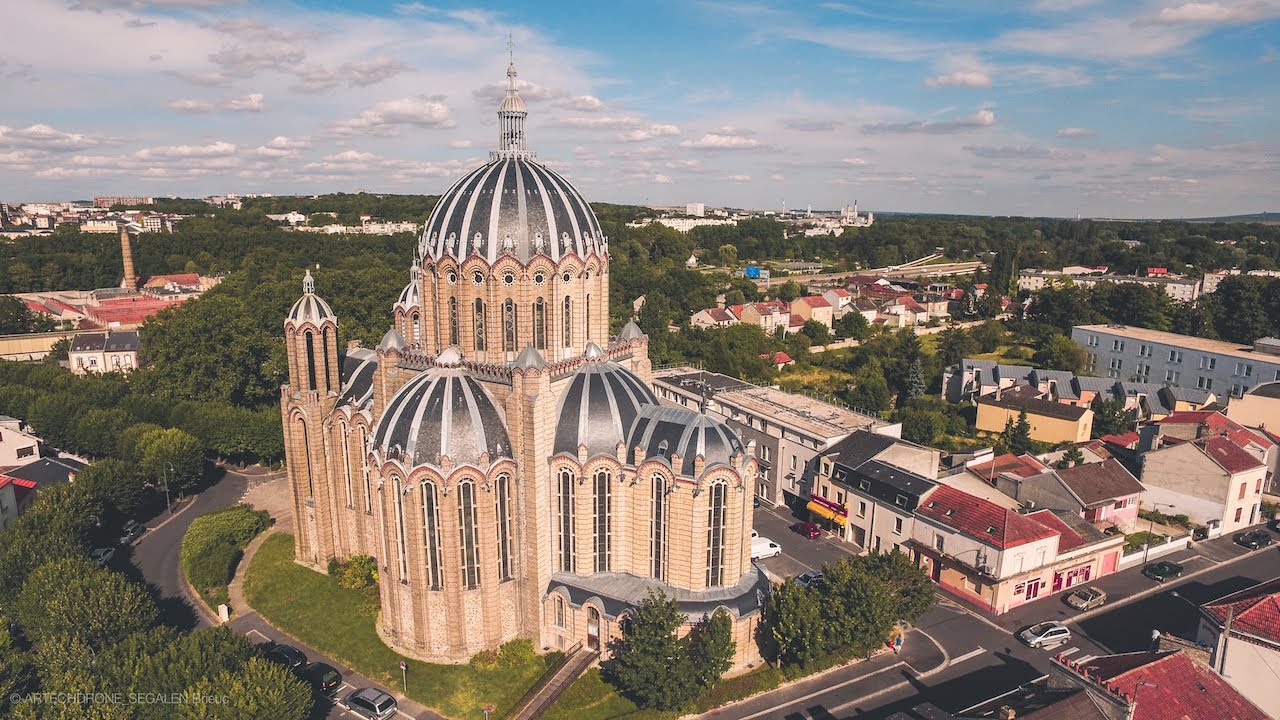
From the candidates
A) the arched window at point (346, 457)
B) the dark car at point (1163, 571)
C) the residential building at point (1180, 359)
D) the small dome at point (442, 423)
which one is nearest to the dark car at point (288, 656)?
the arched window at point (346, 457)

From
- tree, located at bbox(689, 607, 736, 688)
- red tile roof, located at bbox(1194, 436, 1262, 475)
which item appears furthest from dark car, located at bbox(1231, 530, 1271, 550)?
tree, located at bbox(689, 607, 736, 688)

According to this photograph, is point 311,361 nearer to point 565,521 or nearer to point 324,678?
point 324,678

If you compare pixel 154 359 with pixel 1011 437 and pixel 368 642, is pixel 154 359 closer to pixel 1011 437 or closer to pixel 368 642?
pixel 368 642

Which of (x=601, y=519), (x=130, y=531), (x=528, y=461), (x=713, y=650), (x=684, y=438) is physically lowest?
(x=130, y=531)

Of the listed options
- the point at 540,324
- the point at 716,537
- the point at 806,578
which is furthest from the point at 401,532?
the point at 806,578

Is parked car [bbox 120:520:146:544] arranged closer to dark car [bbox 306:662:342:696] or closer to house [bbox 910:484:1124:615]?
dark car [bbox 306:662:342:696]

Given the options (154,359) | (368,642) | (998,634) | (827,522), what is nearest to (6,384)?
(154,359)

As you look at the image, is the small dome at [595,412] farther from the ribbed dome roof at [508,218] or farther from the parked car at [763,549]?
the parked car at [763,549]
